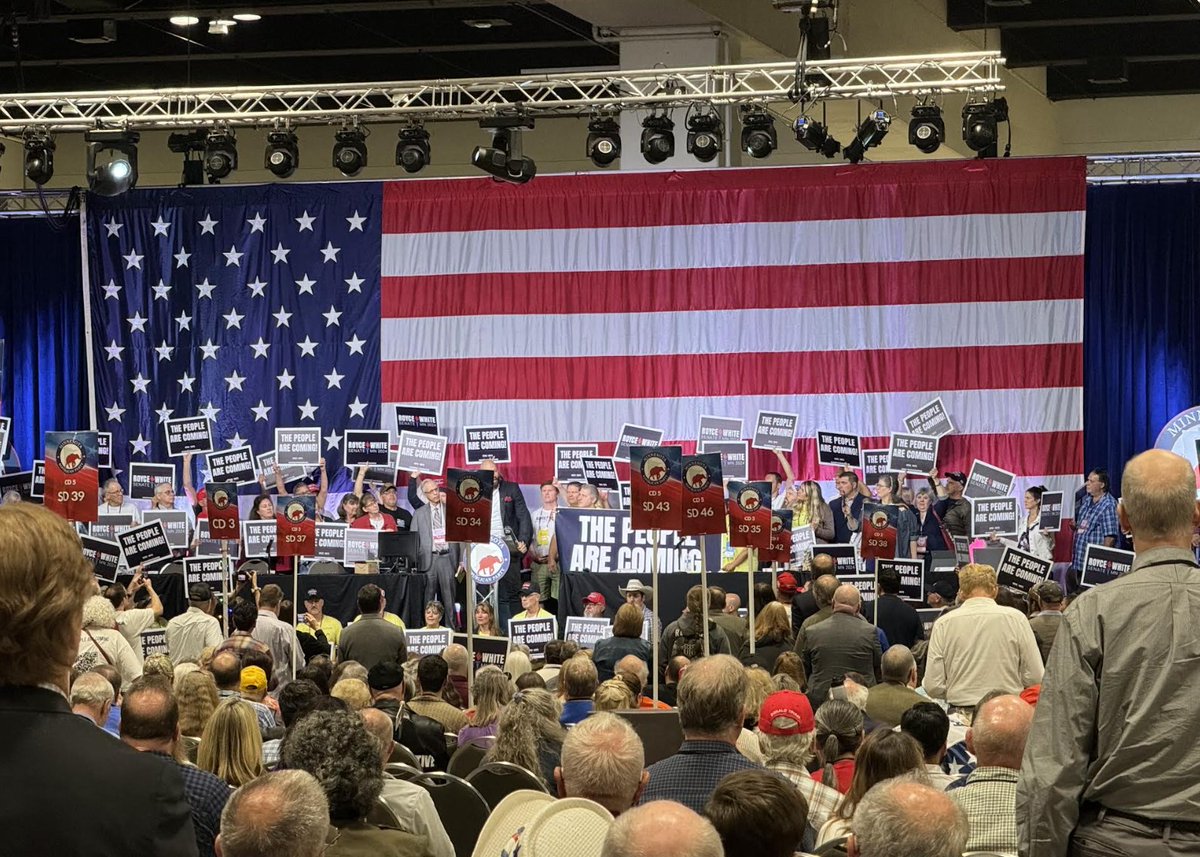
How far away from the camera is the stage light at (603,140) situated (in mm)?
14344

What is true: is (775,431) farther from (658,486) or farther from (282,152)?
(658,486)

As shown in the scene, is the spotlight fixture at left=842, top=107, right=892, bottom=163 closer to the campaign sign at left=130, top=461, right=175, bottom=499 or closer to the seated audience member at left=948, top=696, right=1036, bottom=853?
the campaign sign at left=130, top=461, right=175, bottom=499

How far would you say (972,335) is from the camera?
15570 mm

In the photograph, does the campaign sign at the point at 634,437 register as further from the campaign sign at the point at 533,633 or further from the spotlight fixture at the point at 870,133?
the campaign sign at the point at 533,633

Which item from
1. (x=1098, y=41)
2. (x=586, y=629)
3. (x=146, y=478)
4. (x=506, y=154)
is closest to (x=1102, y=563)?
(x=586, y=629)

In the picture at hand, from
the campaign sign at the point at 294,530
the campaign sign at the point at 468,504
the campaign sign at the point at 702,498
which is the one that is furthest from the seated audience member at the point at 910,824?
the campaign sign at the point at 294,530

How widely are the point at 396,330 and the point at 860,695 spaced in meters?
10.1

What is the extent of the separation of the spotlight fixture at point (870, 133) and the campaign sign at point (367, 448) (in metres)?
4.98

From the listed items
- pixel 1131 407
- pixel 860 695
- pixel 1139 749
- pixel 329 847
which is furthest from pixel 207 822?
pixel 1131 407

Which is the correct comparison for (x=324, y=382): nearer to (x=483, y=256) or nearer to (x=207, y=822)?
(x=483, y=256)

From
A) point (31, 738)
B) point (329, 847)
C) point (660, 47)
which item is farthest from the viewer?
point (660, 47)

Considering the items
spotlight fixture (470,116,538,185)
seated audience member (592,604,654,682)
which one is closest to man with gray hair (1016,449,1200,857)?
seated audience member (592,604,654,682)

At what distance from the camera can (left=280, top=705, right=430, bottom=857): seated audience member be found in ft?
12.6

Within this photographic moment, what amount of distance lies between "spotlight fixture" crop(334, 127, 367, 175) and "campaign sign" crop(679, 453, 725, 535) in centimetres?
625
